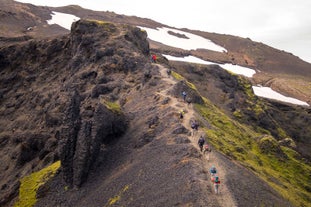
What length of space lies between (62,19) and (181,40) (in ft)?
165

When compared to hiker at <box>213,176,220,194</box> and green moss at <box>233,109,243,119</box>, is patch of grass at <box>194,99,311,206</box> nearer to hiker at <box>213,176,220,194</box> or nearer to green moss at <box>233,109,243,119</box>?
hiker at <box>213,176,220,194</box>

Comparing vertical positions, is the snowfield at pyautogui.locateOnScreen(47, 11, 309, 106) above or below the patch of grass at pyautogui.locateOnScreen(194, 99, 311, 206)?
below

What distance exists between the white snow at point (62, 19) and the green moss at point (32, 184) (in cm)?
9941

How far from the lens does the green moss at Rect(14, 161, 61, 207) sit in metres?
35.9

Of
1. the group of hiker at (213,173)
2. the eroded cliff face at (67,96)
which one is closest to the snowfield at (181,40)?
the eroded cliff face at (67,96)

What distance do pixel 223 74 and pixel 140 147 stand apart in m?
57.2

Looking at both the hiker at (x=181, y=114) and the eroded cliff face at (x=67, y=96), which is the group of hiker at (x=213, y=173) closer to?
the hiker at (x=181, y=114)

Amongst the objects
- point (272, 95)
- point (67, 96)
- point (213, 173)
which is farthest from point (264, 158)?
point (272, 95)

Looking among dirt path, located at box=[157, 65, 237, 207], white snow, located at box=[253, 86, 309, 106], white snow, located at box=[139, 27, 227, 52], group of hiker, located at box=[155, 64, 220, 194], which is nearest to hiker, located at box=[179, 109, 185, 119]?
group of hiker, located at box=[155, 64, 220, 194]

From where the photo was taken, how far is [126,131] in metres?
39.5

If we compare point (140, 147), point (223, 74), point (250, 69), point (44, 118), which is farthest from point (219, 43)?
point (140, 147)

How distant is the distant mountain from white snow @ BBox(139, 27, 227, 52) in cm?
5877

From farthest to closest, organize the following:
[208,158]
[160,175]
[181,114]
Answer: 1. [181,114]
2. [208,158]
3. [160,175]

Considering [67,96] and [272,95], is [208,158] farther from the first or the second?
[272,95]
